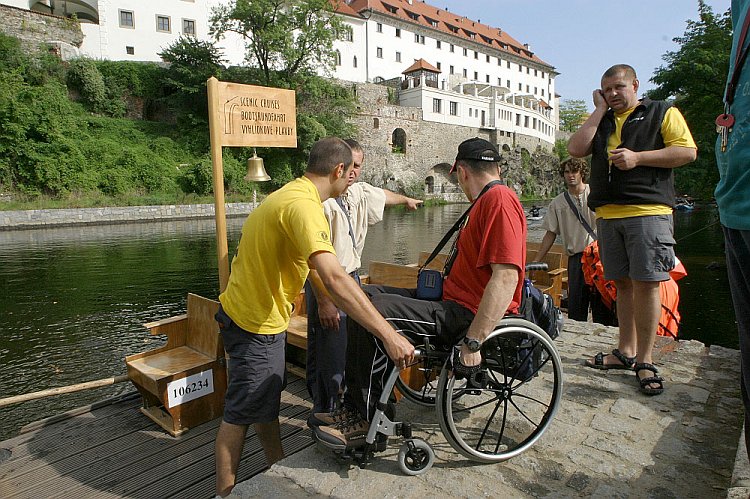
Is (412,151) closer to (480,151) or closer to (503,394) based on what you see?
(480,151)

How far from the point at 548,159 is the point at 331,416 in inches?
2631

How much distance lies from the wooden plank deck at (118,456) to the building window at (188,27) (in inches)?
1793

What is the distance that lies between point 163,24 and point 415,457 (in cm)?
4759

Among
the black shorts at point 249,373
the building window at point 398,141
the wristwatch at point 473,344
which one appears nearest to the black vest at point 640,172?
the wristwatch at point 473,344

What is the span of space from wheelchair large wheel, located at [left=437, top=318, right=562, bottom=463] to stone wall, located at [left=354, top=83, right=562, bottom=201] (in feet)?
135

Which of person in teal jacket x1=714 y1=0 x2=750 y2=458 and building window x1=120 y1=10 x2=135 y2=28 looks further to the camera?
building window x1=120 y1=10 x2=135 y2=28

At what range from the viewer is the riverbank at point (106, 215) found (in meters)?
23.1

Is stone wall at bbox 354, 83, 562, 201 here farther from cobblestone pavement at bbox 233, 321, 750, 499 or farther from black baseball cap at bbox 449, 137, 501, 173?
black baseball cap at bbox 449, 137, 501, 173

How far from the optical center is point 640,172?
329cm

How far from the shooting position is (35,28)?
34.0 meters

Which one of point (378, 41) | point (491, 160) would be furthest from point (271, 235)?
point (378, 41)

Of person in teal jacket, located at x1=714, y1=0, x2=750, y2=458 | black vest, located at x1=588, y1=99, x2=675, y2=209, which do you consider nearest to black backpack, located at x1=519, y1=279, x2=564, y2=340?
black vest, located at x1=588, y1=99, x2=675, y2=209

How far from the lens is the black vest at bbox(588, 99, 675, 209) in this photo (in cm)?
328

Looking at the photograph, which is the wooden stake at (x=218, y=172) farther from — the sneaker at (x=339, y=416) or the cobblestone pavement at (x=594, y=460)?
the cobblestone pavement at (x=594, y=460)
